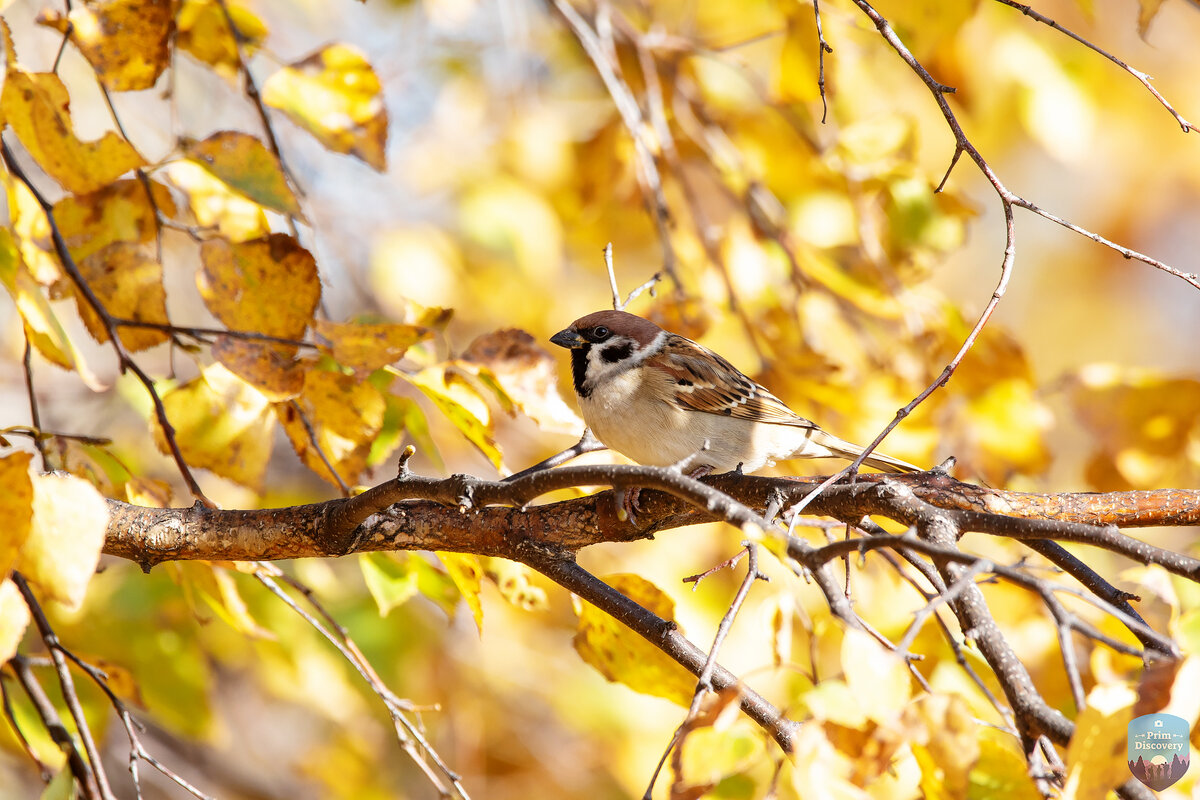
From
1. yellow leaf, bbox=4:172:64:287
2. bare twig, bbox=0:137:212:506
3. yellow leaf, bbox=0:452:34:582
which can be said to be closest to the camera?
yellow leaf, bbox=0:452:34:582

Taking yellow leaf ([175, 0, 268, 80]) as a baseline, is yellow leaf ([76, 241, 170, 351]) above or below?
below

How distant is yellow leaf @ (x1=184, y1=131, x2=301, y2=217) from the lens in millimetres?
1694

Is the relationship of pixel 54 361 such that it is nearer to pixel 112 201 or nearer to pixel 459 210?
pixel 112 201

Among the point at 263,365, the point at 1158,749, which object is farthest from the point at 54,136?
the point at 1158,749

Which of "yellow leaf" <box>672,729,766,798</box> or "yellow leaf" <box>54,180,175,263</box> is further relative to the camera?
"yellow leaf" <box>54,180,175,263</box>

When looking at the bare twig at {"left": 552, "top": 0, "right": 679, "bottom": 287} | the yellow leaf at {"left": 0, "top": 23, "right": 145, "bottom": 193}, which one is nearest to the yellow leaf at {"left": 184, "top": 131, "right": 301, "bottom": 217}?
the yellow leaf at {"left": 0, "top": 23, "right": 145, "bottom": 193}

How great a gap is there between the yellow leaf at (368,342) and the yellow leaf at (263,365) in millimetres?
84

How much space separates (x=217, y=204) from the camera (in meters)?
1.79

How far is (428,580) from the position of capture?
187 cm

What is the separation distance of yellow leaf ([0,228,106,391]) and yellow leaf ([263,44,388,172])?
1.91 feet

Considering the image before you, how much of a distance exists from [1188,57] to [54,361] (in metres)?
7.40

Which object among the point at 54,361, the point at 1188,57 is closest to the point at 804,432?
the point at 54,361

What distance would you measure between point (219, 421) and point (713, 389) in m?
1.41

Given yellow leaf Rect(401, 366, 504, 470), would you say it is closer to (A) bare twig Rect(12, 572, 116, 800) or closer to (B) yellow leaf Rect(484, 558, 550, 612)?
(B) yellow leaf Rect(484, 558, 550, 612)
